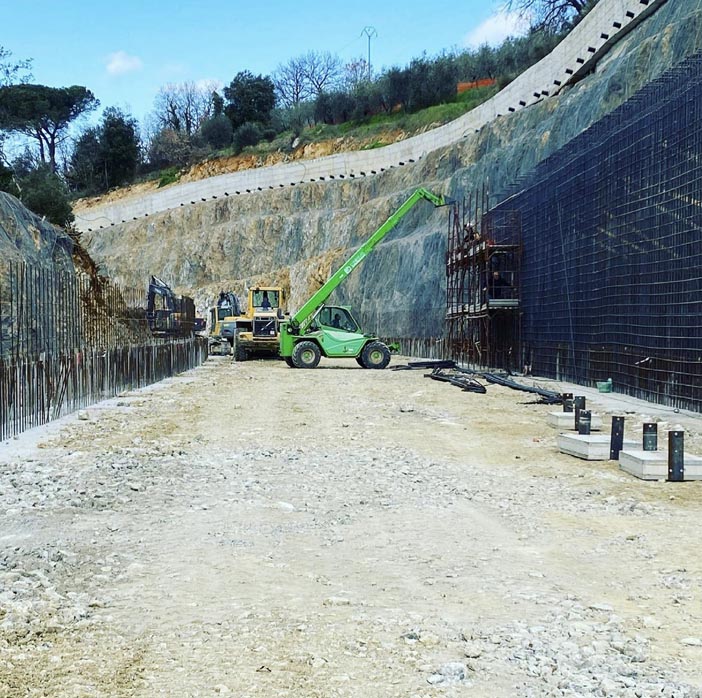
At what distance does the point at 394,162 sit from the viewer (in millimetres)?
56781

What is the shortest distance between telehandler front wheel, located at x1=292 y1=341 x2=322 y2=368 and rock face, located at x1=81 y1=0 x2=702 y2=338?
341 inches

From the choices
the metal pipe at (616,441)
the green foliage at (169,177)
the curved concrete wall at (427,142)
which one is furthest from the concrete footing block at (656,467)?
the green foliage at (169,177)

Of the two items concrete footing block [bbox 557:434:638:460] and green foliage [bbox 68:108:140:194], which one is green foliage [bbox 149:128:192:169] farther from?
concrete footing block [bbox 557:434:638:460]

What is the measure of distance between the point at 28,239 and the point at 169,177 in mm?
59902

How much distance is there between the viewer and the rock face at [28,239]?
21375 millimetres

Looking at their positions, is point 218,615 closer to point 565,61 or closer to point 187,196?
point 565,61

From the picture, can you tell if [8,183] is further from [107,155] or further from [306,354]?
[107,155]

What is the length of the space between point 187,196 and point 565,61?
129 ft

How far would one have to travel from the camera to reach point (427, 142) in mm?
53562

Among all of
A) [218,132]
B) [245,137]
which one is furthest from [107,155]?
[245,137]

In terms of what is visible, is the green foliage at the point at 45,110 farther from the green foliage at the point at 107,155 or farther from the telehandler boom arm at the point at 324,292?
the telehandler boom arm at the point at 324,292

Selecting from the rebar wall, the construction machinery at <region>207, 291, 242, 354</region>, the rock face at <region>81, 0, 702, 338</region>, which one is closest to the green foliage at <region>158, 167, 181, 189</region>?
the rock face at <region>81, 0, 702, 338</region>

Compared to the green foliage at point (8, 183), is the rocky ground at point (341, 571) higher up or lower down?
lower down

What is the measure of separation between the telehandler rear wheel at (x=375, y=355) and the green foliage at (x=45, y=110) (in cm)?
6312
